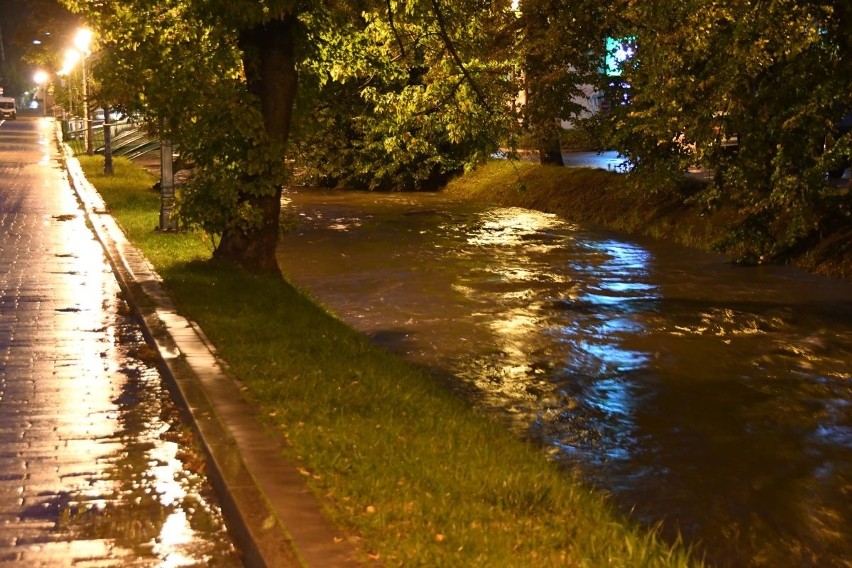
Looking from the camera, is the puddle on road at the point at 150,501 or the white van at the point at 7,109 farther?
the white van at the point at 7,109

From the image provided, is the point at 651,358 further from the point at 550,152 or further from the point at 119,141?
the point at 119,141

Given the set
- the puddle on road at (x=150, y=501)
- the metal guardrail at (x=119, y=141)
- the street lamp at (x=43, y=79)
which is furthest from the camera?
the street lamp at (x=43, y=79)

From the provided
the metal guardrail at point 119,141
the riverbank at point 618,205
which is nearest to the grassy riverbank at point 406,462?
the riverbank at point 618,205

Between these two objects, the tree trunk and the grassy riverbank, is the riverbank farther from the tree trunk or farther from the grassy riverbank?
the grassy riverbank

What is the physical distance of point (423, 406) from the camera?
7398 millimetres

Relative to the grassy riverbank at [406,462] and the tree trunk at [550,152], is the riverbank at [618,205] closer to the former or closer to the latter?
the tree trunk at [550,152]

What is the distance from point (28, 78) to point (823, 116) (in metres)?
133

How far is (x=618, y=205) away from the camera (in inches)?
837

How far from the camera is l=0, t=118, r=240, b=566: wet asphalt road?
17.5ft

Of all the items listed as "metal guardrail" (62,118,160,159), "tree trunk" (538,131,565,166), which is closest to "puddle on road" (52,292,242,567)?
"tree trunk" (538,131,565,166)

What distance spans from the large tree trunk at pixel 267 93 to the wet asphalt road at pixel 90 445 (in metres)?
1.62

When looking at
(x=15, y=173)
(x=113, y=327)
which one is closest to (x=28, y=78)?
(x=15, y=173)

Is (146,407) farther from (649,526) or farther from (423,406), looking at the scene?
(649,526)

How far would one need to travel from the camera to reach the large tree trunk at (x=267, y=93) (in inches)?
512
